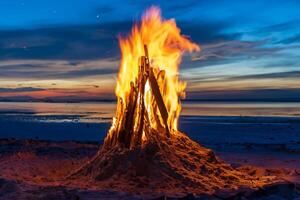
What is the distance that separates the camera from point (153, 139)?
464 inches

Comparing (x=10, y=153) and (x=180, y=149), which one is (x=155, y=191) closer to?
(x=180, y=149)

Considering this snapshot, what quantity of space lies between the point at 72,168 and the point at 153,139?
3.20 m

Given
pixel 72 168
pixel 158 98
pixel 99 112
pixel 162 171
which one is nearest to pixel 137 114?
pixel 158 98

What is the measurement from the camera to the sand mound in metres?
10.9

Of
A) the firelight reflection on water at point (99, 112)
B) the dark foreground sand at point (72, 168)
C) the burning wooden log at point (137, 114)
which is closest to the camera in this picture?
the dark foreground sand at point (72, 168)

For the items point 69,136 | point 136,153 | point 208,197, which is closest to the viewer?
point 208,197

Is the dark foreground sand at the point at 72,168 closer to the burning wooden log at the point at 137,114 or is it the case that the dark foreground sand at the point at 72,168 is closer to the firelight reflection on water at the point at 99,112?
the burning wooden log at the point at 137,114

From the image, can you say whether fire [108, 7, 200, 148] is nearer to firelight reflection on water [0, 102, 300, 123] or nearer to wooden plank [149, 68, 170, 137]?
wooden plank [149, 68, 170, 137]

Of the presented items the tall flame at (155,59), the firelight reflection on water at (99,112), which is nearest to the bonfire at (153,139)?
the tall flame at (155,59)

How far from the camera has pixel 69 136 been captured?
913 inches

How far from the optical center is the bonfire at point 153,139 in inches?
438

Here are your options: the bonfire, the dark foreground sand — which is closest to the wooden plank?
the bonfire

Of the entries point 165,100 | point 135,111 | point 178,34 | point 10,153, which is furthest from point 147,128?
point 10,153

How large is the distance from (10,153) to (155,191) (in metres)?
7.23
